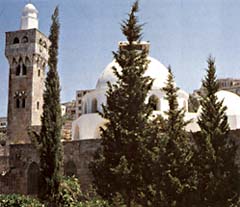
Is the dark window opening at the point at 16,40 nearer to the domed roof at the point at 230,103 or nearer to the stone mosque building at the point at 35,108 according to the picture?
the stone mosque building at the point at 35,108

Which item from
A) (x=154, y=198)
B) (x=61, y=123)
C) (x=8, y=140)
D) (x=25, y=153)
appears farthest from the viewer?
(x=8, y=140)

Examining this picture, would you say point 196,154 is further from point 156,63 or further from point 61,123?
point 156,63

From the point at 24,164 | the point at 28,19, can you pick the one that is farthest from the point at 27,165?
the point at 28,19

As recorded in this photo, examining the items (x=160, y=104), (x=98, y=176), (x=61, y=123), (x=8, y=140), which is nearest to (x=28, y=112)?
(x=8, y=140)

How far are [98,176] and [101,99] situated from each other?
11.2 meters

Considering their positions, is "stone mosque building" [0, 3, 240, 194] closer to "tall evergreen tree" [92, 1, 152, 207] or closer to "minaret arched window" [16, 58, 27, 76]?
"minaret arched window" [16, 58, 27, 76]

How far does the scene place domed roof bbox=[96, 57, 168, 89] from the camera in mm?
25203

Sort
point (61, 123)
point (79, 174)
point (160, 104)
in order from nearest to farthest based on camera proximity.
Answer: point (61, 123) → point (79, 174) → point (160, 104)

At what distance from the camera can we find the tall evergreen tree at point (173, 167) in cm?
1384

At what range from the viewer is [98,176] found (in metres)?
14.8

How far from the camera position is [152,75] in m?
25.3

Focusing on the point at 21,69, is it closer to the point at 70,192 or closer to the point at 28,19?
→ the point at 28,19

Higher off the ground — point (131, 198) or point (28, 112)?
point (28, 112)

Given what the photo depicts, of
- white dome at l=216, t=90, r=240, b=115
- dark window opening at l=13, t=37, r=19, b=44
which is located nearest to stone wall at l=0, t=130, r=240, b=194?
white dome at l=216, t=90, r=240, b=115
